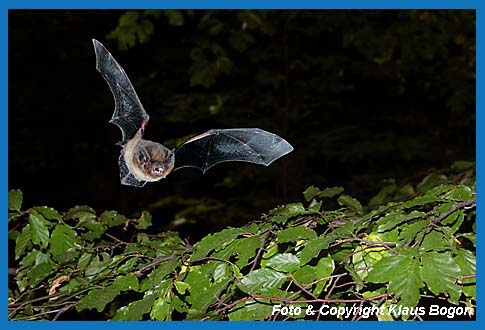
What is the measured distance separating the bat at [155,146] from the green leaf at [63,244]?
10.1 inches

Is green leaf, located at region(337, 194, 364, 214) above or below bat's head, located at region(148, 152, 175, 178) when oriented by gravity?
below

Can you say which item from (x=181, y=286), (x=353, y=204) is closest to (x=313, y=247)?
(x=181, y=286)

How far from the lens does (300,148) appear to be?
327cm

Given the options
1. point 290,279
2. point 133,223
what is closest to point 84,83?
point 133,223

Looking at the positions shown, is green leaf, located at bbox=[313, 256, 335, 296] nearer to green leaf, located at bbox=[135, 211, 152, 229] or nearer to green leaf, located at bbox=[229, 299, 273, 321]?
green leaf, located at bbox=[229, 299, 273, 321]

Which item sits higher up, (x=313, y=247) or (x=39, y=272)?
(x=313, y=247)

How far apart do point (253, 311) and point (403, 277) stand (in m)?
0.26

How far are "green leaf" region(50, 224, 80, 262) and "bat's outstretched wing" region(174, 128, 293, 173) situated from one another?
0.33 meters

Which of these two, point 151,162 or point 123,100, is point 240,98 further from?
point 151,162

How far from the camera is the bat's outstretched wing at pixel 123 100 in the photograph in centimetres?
137

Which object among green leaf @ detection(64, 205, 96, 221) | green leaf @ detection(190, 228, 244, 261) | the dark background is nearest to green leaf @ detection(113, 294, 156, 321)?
green leaf @ detection(190, 228, 244, 261)

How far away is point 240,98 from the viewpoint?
342cm

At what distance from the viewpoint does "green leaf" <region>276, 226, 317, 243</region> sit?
1.08m

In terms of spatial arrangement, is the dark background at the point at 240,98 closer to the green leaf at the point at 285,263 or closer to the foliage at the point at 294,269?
the foliage at the point at 294,269
